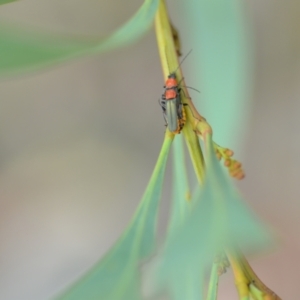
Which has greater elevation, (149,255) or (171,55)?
(171,55)

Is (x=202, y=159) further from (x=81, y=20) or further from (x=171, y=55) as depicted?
(x=81, y=20)

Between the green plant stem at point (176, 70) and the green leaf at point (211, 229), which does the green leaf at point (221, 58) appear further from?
the green leaf at point (211, 229)

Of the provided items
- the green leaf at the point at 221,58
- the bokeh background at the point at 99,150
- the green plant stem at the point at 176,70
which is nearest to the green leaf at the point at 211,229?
the green plant stem at the point at 176,70

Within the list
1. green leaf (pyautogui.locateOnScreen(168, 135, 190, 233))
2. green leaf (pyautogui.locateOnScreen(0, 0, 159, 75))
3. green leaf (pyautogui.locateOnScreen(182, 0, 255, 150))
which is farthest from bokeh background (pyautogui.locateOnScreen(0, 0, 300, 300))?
green leaf (pyautogui.locateOnScreen(0, 0, 159, 75))

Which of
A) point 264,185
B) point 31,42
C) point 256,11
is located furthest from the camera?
point 264,185

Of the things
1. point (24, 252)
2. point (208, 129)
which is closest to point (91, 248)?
point (24, 252)

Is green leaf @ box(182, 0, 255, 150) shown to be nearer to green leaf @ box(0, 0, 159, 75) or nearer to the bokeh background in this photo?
the bokeh background

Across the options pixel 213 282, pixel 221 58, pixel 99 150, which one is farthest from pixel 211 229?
pixel 99 150
